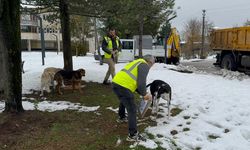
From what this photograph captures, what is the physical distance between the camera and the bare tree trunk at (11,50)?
5824 mm

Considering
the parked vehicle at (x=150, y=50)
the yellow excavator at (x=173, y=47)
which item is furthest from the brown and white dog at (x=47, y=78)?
the yellow excavator at (x=173, y=47)

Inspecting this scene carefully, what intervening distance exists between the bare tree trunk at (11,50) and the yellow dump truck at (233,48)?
1080 centimetres

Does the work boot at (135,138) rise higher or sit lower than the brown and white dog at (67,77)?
lower

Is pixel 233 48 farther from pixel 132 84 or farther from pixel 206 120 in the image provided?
pixel 132 84

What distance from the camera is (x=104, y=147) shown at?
4.84 m

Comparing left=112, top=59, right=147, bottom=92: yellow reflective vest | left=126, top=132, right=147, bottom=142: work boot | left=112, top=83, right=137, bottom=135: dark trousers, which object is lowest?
left=126, top=132, right=147, bottom=142: work boot

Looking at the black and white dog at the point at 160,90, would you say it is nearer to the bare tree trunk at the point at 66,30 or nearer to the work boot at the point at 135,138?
the work boot at the point at 135,138

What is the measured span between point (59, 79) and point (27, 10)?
9.52 feet

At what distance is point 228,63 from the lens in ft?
50.4

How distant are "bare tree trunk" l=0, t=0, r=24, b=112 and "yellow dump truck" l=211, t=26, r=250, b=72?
10804 mm

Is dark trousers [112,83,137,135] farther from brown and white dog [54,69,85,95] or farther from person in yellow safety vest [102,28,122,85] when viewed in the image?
person in yellow safety vest [102,28,122,85]

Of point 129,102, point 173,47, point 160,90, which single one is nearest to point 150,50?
point 173,47

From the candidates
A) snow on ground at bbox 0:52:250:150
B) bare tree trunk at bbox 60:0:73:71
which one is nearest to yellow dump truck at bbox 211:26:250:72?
snow on ground at bbox 0:52:250:150

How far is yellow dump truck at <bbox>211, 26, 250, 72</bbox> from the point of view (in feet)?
45.2
